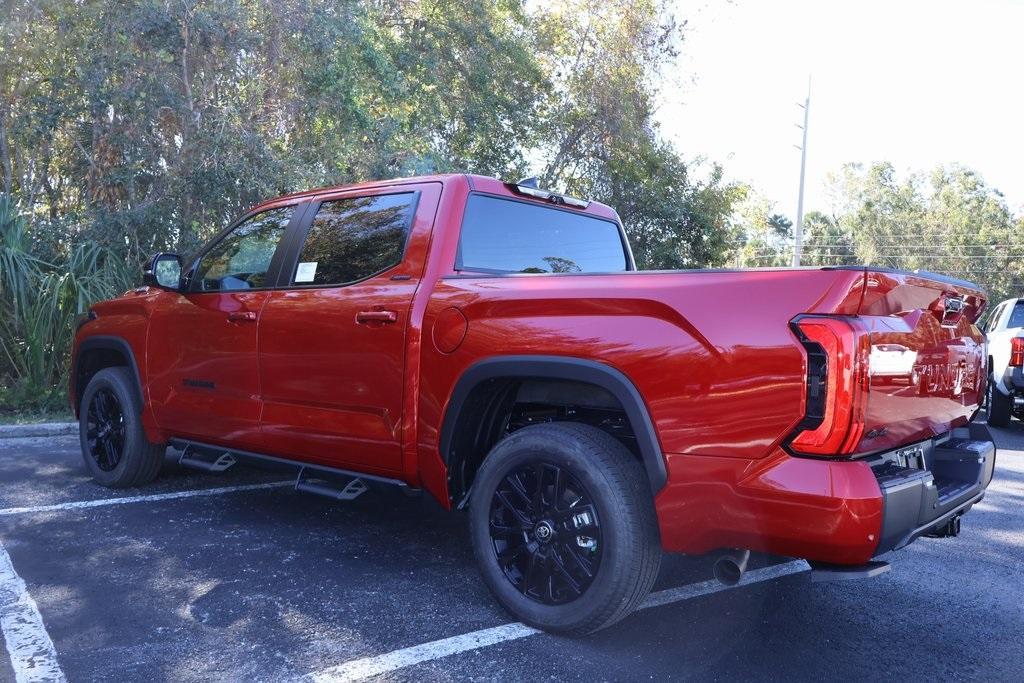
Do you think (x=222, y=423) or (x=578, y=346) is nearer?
(x=578, y=346)

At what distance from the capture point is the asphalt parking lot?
10.00 ft

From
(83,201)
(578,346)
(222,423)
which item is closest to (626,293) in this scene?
(578,346)

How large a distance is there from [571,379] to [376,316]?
42.7 inches

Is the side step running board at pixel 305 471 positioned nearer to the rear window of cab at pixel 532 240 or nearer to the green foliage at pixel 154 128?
the rear window of cab at pixel 532 240

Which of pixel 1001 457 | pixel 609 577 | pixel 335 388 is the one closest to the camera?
pixel 609 577

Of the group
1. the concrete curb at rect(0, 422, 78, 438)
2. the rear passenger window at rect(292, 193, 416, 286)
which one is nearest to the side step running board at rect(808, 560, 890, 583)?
the rear passenger window at rect(292, 193, 416, 286)

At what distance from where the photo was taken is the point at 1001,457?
8125mm

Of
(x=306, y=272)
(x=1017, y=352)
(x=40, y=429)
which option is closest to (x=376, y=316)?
(x=306, y=272)

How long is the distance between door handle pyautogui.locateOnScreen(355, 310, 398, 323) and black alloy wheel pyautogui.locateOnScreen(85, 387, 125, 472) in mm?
2342

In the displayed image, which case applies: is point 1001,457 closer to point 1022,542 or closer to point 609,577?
point 1022,542

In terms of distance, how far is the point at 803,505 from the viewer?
8.63 ft

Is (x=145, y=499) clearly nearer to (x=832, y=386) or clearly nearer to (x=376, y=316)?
(x=376, y=316)

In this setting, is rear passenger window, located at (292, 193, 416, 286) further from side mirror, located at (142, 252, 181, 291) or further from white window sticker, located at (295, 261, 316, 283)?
side mirror, located at (142, 252, 181, 291)

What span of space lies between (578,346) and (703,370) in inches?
20.5
